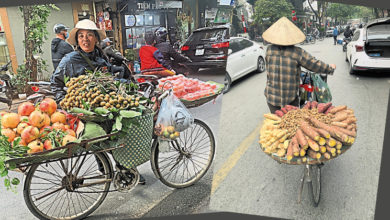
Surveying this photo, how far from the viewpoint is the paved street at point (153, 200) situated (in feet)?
9.91

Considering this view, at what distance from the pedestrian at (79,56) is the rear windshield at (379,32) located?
2.37 metres

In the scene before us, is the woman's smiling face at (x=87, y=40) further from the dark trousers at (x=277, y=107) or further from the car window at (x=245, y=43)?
the dark trousers at (x=277, y=107)

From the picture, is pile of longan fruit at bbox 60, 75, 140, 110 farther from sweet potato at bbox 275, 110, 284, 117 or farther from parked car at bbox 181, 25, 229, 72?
sweet potato at bbox 275, 110, 284, 117

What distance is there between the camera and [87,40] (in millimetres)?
2902

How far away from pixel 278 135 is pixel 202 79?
956 millimetres

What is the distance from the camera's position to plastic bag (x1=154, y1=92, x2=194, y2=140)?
116 inches

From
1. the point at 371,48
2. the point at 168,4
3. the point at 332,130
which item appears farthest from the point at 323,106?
the point at 168,4

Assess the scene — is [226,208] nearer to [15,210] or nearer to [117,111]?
[117,111]

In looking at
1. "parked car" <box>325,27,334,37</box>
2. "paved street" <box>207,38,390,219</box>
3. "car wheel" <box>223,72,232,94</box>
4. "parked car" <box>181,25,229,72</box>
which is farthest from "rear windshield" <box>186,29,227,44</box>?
"parked car" <box>325,27,334,37</box>

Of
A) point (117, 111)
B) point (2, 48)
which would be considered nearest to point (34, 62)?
point (2, 48)

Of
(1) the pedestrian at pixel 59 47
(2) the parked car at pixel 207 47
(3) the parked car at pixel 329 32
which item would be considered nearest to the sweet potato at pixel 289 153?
(2) the parked car at pixel 207 47

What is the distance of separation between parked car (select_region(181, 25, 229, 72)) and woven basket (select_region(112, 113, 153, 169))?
679mm

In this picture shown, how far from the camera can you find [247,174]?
304 centimetres

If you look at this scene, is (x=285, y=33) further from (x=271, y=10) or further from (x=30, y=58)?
(x=30, y=58)
